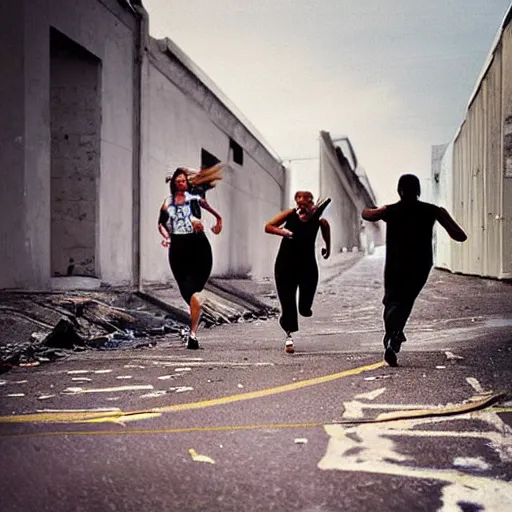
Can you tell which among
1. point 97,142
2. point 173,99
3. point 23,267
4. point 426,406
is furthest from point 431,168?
point 426,406

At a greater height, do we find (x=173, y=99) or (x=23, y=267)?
(x=173, y=99)

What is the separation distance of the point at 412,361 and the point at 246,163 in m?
9.38

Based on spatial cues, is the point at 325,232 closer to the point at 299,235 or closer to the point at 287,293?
the point at 299,235

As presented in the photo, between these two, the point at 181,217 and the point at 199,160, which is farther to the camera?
the point at 199,160

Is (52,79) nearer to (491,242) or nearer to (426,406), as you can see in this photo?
(426,406)

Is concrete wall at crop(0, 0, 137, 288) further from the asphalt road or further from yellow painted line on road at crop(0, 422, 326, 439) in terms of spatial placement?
yellow painted line on road at crop(0, 422, 326, 439)

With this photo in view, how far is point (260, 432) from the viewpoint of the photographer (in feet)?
8.49

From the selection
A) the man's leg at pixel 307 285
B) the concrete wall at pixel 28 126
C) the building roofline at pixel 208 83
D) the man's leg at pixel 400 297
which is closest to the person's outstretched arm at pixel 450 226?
the man's leg at pixel 400 297

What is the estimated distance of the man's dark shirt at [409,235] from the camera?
4.35 m

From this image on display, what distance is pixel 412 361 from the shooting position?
4.45 meters

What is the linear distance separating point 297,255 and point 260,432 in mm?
2681

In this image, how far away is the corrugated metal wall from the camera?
10.6m

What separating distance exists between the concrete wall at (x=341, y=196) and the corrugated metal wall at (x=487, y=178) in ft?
11.4

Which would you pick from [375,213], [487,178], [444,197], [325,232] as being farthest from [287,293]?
[444,197]
